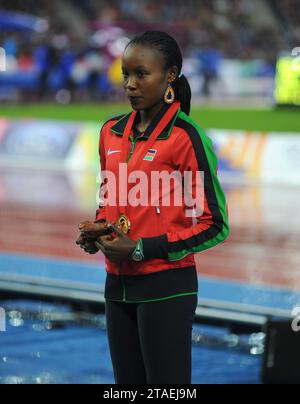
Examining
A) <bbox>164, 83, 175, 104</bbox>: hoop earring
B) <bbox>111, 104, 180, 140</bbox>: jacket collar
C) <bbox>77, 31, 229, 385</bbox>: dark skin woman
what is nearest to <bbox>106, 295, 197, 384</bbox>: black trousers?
<bbox>77, 31, 229, 385</bbox>: dark skin woman

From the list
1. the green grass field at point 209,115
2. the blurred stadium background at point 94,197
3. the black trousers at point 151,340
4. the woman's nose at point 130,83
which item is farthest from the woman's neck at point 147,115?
the green grass field at point 209,115

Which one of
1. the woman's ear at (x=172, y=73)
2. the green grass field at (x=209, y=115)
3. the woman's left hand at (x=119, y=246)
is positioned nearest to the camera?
the woman's left hand at (x=119, y=246)

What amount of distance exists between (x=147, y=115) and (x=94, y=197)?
878 cm

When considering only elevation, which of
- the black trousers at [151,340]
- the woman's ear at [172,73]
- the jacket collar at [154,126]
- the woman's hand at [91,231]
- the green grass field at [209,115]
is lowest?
the black trousers at [151,340]

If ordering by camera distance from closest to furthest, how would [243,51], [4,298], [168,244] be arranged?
[168,244], [4,298], [243,51]

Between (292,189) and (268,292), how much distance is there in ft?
19.3

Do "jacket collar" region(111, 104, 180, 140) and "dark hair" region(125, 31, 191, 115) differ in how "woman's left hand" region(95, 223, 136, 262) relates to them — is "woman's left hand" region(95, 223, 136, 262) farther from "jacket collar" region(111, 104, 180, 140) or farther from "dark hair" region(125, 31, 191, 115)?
"dark hair" region(125, 31, 191, 115)

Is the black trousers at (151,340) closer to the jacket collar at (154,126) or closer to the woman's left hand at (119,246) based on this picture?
the woman's left hand at (119,246)

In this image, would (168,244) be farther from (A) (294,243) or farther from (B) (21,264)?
(A) (294,243)

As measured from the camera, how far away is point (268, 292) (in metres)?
6.66

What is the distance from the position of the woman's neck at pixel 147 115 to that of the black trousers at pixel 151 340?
58 centimetres

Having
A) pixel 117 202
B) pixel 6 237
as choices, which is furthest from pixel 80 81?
pixel 117 202

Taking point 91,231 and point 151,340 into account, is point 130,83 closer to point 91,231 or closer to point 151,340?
point 91,231

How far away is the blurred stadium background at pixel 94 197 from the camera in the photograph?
5.50 meters
